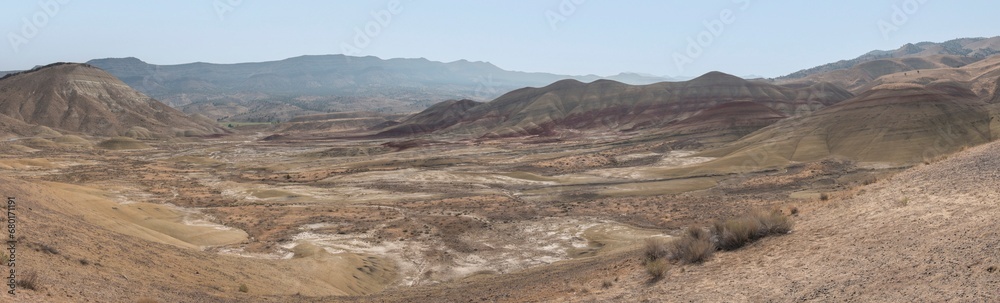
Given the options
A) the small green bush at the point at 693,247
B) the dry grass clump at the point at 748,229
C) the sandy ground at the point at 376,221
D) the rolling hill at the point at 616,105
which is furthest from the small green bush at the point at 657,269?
the rolling hill at the point at 616,105

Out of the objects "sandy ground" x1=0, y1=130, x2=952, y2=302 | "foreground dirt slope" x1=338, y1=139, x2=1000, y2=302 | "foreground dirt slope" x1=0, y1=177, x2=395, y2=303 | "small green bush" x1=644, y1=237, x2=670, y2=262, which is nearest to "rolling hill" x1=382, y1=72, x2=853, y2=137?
"sandy ground" x1=0, y1=130, x2=952, y2=302

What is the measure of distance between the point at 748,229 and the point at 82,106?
640ft

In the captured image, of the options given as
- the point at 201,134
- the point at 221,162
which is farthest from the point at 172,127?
the point at 221,162

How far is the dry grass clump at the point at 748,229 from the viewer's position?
18203mm

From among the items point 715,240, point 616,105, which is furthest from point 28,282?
point 616,105

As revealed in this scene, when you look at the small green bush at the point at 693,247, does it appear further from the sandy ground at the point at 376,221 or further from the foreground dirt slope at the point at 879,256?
the sandy ground at the point at 376,221

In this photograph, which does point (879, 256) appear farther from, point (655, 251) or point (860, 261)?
point (655, 251)

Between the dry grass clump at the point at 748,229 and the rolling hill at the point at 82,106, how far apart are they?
172 meters

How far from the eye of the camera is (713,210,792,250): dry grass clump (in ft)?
59.7

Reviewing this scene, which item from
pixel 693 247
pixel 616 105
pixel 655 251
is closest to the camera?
pixel 693 247

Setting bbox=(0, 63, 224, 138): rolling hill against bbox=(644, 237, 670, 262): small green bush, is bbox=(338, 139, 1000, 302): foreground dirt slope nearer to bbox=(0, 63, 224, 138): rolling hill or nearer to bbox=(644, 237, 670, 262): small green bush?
bbox=(644, 237, 670, 262): small green bush

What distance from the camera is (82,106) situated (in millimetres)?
162875

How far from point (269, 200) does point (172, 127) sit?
5771 inches

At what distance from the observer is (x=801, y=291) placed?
1348cm
